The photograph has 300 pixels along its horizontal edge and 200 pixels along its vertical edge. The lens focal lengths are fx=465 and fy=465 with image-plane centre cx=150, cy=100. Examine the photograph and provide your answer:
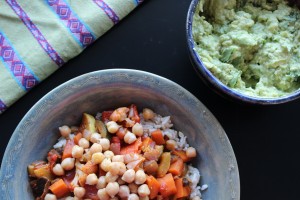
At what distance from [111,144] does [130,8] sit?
2.23ft

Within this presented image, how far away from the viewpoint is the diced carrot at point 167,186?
206cm

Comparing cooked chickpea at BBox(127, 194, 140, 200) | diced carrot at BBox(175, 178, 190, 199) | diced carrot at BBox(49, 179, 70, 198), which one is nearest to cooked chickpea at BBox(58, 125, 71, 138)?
diced carrot at BBox(49, 179, 70, 198)

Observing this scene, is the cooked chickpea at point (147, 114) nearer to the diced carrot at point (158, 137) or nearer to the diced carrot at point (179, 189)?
the diced carrot at point (158, 137)

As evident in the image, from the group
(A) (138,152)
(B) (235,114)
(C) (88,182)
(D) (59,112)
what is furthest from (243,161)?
(D) (59,112)

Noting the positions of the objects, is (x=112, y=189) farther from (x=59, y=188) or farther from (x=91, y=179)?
(x=59, y=188)

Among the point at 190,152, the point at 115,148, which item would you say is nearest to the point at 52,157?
the point at 115,148

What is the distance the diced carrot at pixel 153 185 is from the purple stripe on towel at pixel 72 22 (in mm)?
731

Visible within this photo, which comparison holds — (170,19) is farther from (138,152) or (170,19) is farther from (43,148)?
(43,148)

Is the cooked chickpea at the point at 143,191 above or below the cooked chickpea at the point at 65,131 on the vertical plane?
below

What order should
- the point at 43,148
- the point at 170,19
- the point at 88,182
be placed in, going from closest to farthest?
1. the point at 88,182
2. the point at 43,148
3. the point at 170,19

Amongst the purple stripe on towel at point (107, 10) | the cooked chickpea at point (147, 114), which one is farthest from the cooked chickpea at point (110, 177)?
the purple stripe on towel at point (107, 10)

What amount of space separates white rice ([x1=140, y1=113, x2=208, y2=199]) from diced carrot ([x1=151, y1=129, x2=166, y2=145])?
27 millimetres

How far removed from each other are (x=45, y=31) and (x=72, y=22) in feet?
0.46

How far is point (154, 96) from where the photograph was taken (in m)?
2.16
